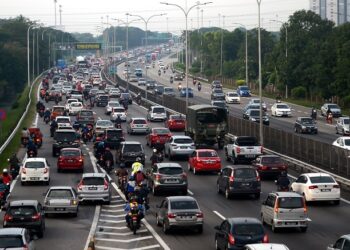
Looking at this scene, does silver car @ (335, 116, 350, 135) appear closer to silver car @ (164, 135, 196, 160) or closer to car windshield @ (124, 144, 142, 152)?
silver car @ (164, 135, 196, 160)

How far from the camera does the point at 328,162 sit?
50719 millimetres

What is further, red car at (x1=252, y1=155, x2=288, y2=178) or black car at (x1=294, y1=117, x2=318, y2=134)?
black car at (x1=294, y1=117, x2=318, y2=134)

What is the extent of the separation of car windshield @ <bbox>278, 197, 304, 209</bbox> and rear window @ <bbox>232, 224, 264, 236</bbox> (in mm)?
5325

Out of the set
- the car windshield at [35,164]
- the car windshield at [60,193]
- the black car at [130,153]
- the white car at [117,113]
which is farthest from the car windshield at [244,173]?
the white car at [117,113]

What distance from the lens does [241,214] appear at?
37.7 meters

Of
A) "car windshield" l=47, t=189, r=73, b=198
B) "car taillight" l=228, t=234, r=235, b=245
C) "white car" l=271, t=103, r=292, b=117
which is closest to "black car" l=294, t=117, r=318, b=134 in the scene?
"white car" l=271, t=103, r=292, b=117

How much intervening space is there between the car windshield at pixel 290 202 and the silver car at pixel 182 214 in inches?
109

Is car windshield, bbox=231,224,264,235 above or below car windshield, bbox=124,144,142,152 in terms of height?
above

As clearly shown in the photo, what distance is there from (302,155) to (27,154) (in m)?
17.3

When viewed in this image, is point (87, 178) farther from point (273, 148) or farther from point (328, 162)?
point (273, 148)

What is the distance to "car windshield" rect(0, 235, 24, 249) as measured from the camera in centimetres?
2552

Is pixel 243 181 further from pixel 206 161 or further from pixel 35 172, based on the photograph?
pixel 35 172

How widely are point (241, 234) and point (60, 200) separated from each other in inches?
460

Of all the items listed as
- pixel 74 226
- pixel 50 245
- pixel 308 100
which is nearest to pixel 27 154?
pixel 74 226
